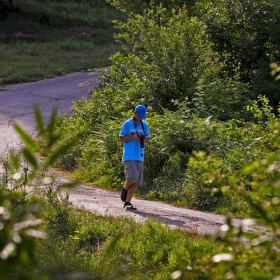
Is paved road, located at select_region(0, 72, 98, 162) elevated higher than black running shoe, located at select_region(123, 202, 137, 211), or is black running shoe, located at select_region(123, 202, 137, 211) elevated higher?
black running shoe, located at select_region(123, 202, 137, 211)

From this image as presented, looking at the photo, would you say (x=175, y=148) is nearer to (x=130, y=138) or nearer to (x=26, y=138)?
(x=130, y=138)

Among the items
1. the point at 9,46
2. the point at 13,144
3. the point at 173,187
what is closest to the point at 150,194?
the point at 173,187

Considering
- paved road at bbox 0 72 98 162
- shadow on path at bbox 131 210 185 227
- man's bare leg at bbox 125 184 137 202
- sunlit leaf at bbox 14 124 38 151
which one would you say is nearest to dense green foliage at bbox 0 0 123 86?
paved road at bbox 0 72 98 162

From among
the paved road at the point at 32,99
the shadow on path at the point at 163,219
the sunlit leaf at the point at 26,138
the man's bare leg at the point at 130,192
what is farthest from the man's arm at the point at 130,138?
the sunlit leaf at the point at 26,138

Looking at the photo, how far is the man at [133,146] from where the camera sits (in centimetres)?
974

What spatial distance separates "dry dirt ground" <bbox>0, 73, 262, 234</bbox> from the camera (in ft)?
29.5

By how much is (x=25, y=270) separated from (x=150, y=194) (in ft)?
31.9

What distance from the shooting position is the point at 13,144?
14562 millimetres

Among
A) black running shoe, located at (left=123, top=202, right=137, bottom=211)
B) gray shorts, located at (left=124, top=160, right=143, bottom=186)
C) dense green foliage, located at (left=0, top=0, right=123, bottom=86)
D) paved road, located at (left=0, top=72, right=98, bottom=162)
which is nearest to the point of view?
black running shoe, located at (left=123, top=202, right=137, bottom=211)

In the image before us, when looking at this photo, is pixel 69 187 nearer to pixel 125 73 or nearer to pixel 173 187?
pixel 173 187

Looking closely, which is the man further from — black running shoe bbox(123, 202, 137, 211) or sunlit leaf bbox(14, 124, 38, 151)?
sunlit leaf bbox(14, 124, 38, 151)

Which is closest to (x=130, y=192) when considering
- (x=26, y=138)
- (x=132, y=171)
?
(x=132, y=171)

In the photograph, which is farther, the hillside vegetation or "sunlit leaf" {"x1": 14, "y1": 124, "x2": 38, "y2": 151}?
the hillside vegetation

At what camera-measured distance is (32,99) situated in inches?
790
